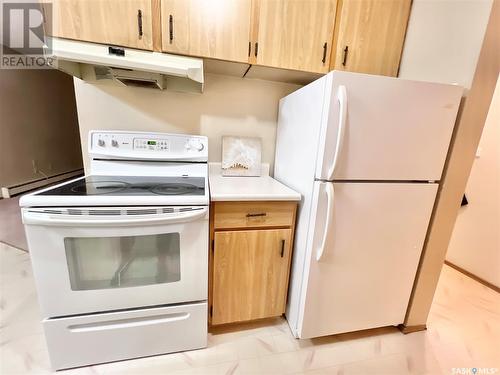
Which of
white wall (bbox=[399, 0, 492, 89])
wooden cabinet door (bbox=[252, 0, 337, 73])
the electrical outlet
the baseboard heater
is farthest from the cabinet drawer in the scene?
the electrical outlet

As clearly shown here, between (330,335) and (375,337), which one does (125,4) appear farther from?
(375,337)

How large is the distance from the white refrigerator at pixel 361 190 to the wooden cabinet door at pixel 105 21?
0.89 m

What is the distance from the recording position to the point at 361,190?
3.71 ft

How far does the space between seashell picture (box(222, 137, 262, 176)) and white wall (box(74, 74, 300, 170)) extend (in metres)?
0.06

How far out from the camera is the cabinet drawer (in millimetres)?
1182

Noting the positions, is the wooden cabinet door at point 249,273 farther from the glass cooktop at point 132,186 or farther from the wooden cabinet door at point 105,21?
the wooden cabinet door at point 105,21

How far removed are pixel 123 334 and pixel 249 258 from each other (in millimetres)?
730

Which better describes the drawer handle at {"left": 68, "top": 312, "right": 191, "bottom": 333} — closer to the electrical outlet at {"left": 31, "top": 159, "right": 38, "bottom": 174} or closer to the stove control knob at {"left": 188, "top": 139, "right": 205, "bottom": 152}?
the stove control knob at {"left": 188, "top": 139, "right": 205, "bottom": 152}

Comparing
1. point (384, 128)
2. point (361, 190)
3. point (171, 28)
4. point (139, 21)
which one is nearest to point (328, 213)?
point (361, 190)

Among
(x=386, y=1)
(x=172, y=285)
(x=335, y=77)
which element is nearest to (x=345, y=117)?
(x=335, y=77)

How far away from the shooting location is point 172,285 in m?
1.15

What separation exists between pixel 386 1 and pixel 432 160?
3.17ft
